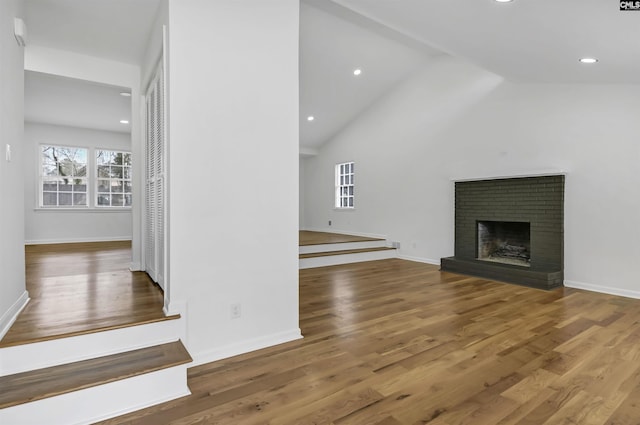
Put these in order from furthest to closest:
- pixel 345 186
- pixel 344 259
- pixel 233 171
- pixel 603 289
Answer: pixel 345 186, pixel 344 259, pixel 603 289, pixel 233 171

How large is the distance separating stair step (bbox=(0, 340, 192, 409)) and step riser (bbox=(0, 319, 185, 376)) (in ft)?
0.13

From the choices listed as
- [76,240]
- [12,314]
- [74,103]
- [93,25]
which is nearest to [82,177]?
[76,240]

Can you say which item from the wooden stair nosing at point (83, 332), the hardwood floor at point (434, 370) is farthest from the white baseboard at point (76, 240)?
the wooden stair nosing at point (83, 332)

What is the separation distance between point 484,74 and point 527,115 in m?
1.05

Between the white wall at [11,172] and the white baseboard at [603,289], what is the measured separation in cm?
585

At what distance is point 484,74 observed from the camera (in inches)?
216

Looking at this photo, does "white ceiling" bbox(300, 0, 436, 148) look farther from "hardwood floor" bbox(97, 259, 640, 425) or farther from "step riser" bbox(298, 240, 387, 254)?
"hardwood floor" bbox(97, 259, 640, 425)

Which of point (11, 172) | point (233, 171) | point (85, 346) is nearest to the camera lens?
point (85, 346)

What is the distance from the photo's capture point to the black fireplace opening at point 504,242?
528 centimetres

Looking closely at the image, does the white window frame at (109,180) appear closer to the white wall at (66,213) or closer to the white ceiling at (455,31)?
the white wall at (66,213)

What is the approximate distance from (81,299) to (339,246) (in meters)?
4.49

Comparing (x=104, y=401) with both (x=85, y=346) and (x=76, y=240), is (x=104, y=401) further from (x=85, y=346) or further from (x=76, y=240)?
(x=76, y=240)

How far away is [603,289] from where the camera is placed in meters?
4.27

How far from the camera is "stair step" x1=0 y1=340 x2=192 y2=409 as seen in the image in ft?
5.57
